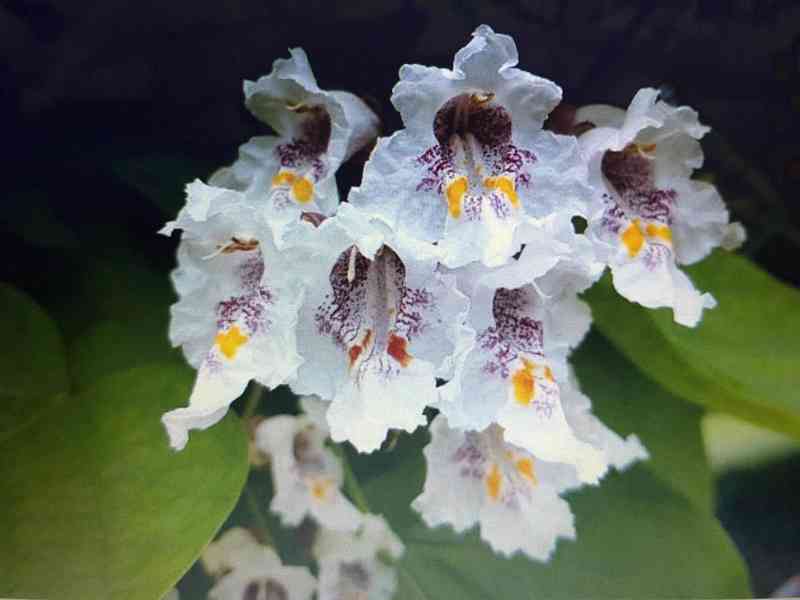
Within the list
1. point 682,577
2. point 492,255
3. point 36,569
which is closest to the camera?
point 492,255

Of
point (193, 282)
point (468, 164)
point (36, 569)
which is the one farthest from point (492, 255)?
point (36, 569)

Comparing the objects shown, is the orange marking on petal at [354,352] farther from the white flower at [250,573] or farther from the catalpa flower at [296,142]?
the white flower at [250,573]

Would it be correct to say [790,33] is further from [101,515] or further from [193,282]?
[101,515]

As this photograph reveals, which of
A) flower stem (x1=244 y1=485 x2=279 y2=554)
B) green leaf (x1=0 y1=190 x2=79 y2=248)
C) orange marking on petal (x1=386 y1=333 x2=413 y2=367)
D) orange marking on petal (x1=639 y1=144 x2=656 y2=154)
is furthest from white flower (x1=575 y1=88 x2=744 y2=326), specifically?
green leaf (x1=0 y1=190 x2=79 y2=248)

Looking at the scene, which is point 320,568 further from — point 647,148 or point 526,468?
point 647,148

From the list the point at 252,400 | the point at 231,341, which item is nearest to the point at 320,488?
the point at 252,400

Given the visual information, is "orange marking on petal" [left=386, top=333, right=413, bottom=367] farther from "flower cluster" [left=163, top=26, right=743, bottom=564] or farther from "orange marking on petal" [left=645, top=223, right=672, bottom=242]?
"orange marking on petal" [left=645, top=223, right=672, bottom=242]

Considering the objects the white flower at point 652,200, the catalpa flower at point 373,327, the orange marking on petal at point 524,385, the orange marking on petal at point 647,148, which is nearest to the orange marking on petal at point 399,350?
the catalpa flower at point 373,327
